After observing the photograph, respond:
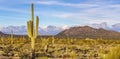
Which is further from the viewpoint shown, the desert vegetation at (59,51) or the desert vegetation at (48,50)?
the desert vegetation at (59,51)

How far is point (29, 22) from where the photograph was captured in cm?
2472

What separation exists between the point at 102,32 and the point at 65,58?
163718mm

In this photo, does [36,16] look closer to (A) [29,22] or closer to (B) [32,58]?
(A) [29,22]

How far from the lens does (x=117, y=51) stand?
1942 cm

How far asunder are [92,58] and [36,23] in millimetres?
6888

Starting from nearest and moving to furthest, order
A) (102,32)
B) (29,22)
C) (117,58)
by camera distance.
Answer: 1. (117,58)
2. (29,22)
3. (102,32)

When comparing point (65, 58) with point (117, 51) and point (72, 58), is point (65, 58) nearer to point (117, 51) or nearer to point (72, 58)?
point (72, 58)

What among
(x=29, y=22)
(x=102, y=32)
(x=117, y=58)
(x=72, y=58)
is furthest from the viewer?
(x=102, y=32)

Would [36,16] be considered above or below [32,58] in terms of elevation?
above

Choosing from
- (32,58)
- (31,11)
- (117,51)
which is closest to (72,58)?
(32,58)

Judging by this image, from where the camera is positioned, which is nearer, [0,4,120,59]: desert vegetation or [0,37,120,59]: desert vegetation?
[0,4,120,59]: desert vegetation

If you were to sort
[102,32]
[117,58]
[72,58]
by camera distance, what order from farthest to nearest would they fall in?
[102,32]
[72,58]
[117,58]

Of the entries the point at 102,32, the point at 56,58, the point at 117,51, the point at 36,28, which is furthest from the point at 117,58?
the point at 102,32

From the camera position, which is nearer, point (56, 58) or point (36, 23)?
point (36, 23)
